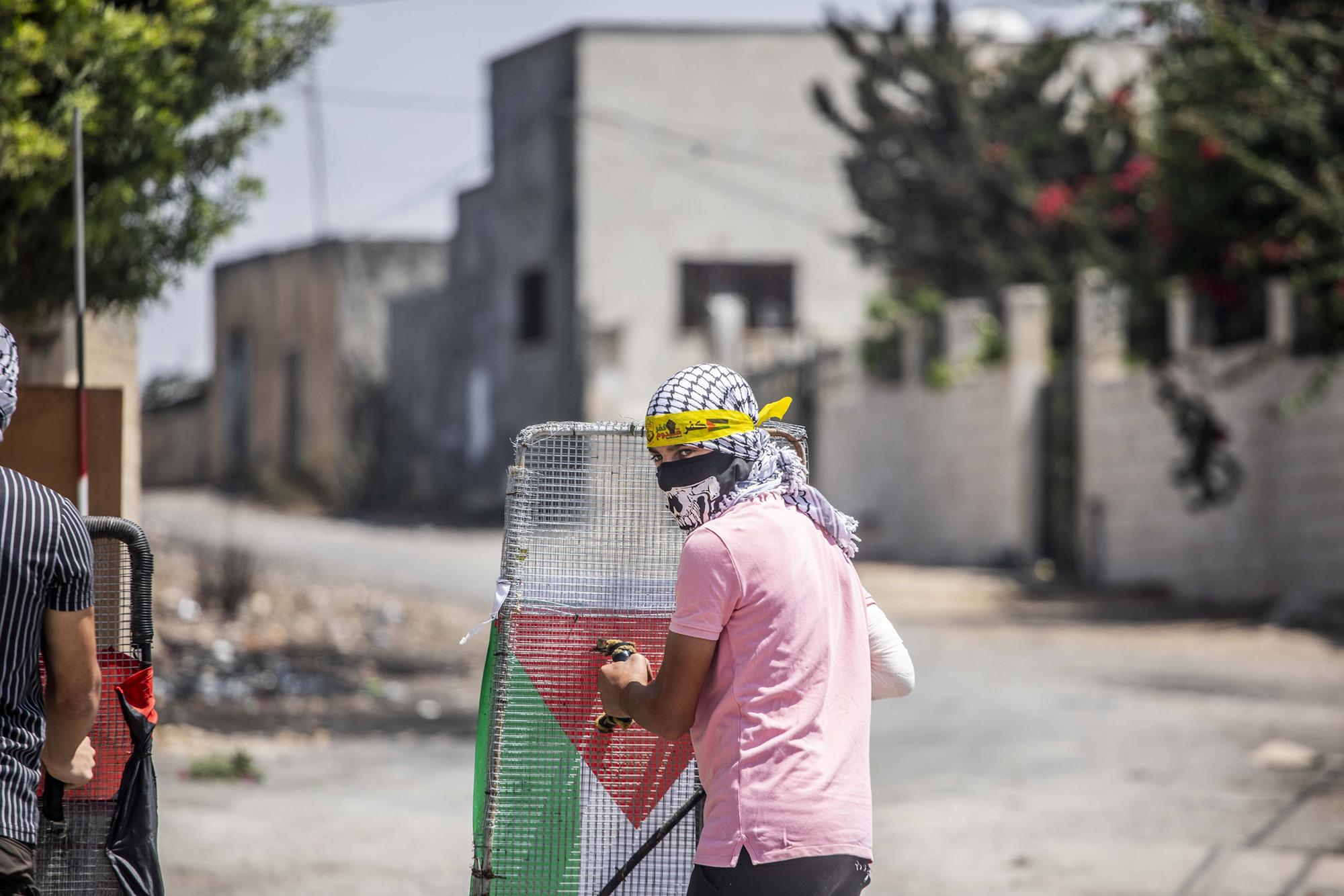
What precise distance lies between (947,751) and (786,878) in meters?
6.12

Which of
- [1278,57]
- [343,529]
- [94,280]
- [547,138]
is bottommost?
[343,529]

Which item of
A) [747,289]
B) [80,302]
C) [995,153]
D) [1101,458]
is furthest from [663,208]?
[80,302]

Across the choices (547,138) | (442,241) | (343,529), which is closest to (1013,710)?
(343,529)

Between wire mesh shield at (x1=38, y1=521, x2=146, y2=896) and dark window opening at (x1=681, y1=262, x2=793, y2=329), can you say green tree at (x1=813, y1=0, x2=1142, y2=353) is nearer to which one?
dark window opening at (x1=681, y1=262, x2=793, y2=329)

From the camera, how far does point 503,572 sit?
3170 mm

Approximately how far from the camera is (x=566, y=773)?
3195 mm

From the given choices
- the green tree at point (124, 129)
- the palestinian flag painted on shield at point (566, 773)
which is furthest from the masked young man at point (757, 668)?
the green tree at point (124, 129)

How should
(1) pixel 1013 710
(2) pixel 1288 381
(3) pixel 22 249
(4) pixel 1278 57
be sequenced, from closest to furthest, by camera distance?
(3) pixel 22 249, (1) pixel 1013 710, (4) pixel 1278 57, (2) pixel 1288 381

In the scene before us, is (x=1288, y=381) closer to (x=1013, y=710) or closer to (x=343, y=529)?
(x=1013, y=710)

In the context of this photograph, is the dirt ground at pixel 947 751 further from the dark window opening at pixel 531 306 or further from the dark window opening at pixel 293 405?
the dark window opening at pixel 293 405

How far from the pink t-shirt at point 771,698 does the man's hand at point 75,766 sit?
106 cm

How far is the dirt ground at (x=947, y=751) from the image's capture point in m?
6.14

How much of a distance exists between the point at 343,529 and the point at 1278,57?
16179 millimetres

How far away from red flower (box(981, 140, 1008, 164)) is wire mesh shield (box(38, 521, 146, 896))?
20.8 m
